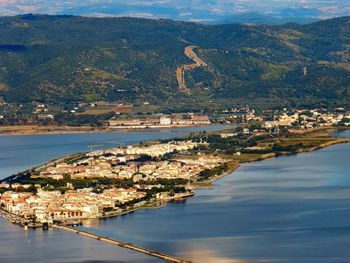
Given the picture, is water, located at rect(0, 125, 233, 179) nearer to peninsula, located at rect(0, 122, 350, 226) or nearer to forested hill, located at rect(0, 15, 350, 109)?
peninsula, located at rect(0, 122, 350, 226)

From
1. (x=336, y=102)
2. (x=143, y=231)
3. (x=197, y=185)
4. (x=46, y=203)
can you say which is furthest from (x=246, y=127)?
(x=143, y=231)

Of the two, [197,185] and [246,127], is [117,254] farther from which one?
[246,127]

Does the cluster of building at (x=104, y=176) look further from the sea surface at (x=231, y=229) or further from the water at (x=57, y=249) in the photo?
the water at (x=57, y=249)

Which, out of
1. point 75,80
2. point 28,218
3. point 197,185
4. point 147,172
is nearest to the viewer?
point 28,218

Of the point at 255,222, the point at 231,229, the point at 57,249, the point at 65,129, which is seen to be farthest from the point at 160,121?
the point at 57,249

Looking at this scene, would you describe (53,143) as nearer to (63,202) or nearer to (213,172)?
(213,172)

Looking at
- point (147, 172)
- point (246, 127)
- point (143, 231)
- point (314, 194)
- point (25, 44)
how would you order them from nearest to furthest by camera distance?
point (143, 231) < point (314, 194) < point (147, 172) < point (246, 127) < point (25, 44)

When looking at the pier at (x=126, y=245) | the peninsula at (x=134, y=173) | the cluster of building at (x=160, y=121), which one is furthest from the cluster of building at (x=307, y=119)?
the pier at (x=126, y=245)
